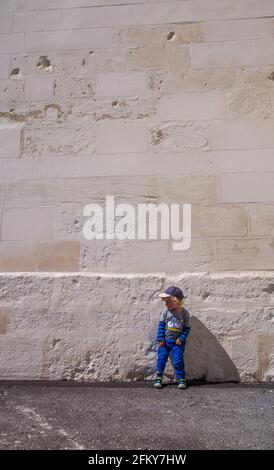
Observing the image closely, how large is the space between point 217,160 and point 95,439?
232 centimetres

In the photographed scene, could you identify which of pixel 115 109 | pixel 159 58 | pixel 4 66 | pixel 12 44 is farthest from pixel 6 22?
pixel 159 58

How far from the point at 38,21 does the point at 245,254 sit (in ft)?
9.41

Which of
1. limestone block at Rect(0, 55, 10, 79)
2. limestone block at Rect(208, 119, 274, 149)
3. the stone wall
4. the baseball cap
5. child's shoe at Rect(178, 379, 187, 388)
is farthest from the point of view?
limestone block at Rect(0, 55, 10, 79)

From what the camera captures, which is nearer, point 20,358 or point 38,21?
point 20,358

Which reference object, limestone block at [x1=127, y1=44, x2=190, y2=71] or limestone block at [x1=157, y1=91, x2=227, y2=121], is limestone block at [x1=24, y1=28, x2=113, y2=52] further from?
limestone block at [x1=157, y1=91, x2=227, y2=121]

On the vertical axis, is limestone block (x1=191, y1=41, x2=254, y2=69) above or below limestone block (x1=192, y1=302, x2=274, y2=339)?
above

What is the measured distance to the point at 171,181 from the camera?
11.4 feet

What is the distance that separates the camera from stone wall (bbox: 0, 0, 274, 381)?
10.4 feet

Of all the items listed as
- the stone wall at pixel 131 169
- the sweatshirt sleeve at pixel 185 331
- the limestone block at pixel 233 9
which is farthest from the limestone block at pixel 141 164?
the limestone block at pixel 233 9

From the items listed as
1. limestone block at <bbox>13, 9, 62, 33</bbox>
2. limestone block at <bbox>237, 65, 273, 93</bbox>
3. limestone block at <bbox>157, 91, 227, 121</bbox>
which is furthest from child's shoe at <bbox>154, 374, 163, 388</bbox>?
limestone block at <bbox>13, 9, 62, 33</bbox>

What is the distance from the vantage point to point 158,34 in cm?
378

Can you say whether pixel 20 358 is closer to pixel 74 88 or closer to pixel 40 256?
pixel 40 256

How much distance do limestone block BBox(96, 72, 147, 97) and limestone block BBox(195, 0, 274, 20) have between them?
80cm

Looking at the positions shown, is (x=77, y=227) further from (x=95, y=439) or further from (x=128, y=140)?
(x=95, y=439)
